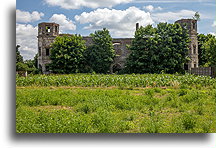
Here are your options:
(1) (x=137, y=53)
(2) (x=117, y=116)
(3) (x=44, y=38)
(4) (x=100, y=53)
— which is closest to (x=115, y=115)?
(2) (x=117, y=116)

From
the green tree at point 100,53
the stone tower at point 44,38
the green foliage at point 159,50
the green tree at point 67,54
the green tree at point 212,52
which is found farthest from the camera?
the green tree at point 100,53

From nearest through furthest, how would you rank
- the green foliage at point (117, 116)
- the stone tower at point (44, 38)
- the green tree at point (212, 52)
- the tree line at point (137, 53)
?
the green foliage at point (117, 116) → the stone tower at point (44, 38) → the green tree at point (212, 52) → the tree line at point (137, 53)

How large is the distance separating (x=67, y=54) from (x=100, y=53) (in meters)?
2.20

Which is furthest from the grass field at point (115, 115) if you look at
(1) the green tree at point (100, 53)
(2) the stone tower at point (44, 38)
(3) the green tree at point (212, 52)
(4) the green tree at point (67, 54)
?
(1) the green tree at point (100, 53)

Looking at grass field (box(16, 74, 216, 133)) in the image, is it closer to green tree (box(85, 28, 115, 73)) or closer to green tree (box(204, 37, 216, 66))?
green tree (box(204, 37, 216, 66))

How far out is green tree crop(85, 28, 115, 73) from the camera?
50.5 ft

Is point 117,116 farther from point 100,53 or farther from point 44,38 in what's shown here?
point 100,53

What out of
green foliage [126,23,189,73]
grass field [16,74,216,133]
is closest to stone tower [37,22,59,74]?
grass field [16,74,216,133]

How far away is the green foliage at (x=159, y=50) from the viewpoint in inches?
531

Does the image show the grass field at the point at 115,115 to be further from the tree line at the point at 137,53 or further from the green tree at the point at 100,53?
the green tree at the point at 100,53

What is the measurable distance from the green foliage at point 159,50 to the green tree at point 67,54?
3.24 metres
